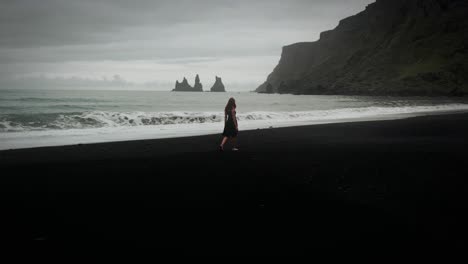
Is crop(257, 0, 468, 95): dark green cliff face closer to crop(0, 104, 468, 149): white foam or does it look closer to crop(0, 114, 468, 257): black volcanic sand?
crop(0, 104, 468, 149): white foam

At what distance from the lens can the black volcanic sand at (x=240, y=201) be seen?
4.20 m

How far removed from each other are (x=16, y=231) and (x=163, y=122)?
2118 centimetres

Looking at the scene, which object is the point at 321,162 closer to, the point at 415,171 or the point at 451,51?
the point at 415,171

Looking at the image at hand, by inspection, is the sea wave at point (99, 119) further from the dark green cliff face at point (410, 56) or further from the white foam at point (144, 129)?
the dark green cliff face at point (410, 56)

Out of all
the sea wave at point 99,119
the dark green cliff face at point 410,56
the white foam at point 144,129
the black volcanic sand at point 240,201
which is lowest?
the black volcanic sand at point 240,201

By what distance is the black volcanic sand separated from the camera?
13.8ft

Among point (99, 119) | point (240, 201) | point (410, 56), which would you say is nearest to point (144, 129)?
point (99, 119)

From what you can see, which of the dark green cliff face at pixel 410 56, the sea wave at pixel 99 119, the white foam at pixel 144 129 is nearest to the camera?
the white foam at pixel 144 129

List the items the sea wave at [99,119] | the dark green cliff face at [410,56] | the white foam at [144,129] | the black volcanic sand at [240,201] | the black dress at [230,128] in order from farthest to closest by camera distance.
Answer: the dark green cliff face at [410,56], the sea wave at [99,119], the white foam at [144,129], the black dress at [230,128], the black volcanic sand at [240,201]

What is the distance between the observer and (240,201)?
19.1 ft

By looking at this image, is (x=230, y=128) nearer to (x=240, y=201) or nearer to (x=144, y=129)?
(x=240, y=201)

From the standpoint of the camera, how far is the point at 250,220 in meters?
4.88

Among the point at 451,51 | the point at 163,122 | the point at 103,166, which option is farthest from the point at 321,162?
the point at 451,51

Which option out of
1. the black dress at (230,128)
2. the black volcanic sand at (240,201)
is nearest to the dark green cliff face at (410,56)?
the black dress at (230,128)
